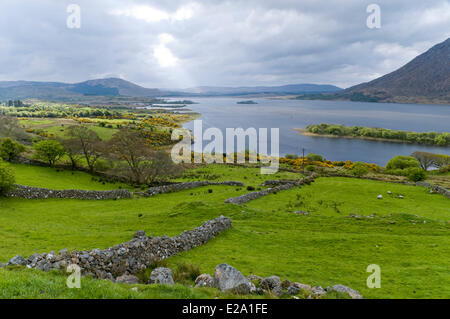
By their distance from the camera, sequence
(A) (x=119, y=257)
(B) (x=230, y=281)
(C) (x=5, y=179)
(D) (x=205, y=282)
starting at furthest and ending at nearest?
(C) (x=5, y=179) < (A) (x=119, y=257) < (D) (x=205, y=282) < (B) (x=230, y=281)

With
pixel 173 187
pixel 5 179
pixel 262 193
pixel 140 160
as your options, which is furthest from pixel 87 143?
pixel 262 193

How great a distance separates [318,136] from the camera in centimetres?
14475

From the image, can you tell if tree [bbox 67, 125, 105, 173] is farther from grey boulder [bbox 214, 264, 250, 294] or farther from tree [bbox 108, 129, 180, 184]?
grey boulder [bbox 214, 264, 250, 294]

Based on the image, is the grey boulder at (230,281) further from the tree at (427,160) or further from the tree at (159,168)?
the tree at (427,160)

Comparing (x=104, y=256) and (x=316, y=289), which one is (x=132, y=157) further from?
(x=316, y=289)

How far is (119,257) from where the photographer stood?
34.2ft

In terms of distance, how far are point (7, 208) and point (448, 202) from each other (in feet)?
133

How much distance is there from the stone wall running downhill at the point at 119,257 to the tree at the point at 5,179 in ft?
58.4

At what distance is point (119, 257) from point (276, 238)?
27.8 feet

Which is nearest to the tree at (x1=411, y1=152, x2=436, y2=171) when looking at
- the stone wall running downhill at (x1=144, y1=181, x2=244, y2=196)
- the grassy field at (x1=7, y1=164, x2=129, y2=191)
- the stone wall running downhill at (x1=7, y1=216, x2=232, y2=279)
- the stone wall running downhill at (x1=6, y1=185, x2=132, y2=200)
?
the stone wall running downhill at (x1=144, y1=181, x2=244, y2=196)

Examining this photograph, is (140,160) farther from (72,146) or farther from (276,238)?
(276,238)

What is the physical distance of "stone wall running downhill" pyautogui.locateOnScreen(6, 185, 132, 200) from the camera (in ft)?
82.3

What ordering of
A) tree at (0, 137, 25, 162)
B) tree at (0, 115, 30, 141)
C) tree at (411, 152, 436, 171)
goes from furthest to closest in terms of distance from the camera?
tree at (411, 152, 436, 171), tree at (0, 115, 30, 141), tree at (0, 137, 25, 162)

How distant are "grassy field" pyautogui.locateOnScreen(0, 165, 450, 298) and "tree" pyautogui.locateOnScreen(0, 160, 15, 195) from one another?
1.22 metres
